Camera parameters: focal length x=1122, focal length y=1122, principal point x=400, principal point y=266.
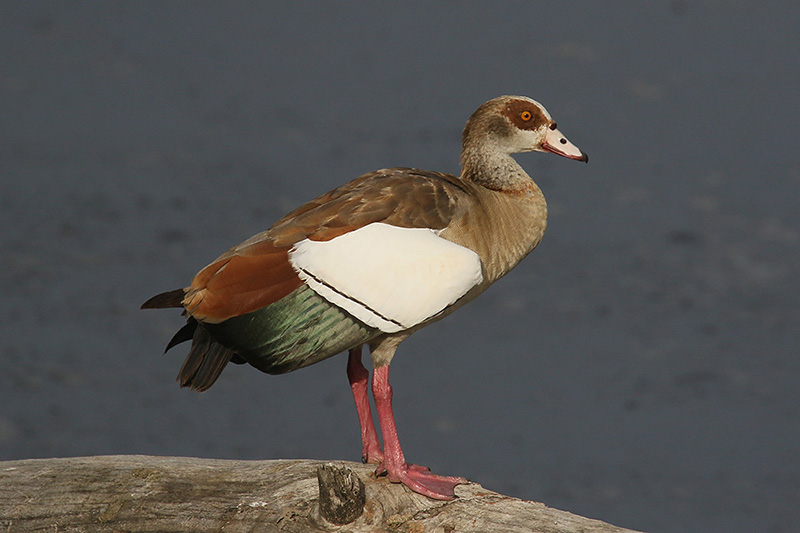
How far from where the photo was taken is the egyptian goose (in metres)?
3.40

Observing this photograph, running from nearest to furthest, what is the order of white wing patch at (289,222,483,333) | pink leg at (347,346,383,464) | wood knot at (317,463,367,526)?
1. wood knot at (317,463,367,526)
2. white wing patch at (289,222,483,333)
3. pink leg at (347,346,383,464)

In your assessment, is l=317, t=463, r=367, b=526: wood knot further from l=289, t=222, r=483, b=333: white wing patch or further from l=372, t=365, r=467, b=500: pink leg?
l=289, t=222, r=483, b=333: white wing patch

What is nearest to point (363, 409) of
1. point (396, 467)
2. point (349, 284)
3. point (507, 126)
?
point (396, 467)

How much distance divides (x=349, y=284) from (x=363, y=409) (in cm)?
64

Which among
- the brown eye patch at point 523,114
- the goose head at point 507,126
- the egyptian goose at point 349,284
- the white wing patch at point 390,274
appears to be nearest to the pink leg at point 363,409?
the egyptian goose at point 349,284

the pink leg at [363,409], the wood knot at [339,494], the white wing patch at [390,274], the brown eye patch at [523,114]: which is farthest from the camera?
the brown eye patch at [523,114]

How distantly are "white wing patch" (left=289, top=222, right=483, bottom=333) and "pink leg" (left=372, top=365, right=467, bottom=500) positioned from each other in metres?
0.26

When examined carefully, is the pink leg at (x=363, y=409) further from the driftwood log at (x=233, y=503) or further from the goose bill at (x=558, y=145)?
the goose bill at (x=558, y=145)

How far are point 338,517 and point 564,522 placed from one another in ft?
2.21

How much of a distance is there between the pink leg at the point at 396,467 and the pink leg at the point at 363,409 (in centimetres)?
21

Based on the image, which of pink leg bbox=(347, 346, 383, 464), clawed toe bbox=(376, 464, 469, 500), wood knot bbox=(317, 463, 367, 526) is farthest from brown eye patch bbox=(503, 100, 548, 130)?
wood knot bbox=(317, 463, 367, 526)

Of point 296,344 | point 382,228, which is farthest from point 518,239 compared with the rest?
point 296,344

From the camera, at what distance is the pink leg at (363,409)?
3.86 meters

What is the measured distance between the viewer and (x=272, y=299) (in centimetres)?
339
